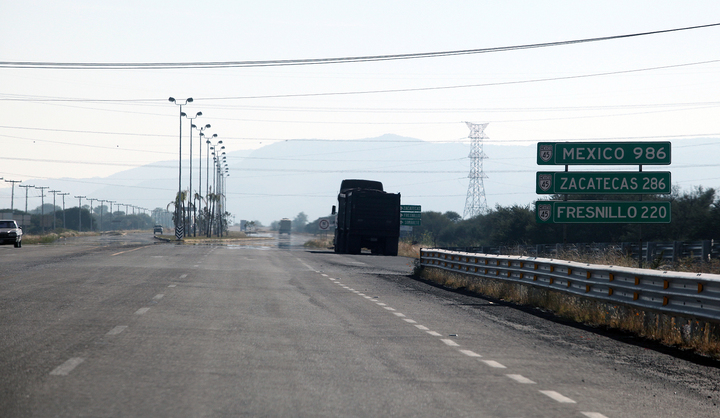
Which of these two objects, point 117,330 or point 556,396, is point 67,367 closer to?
point 117,330

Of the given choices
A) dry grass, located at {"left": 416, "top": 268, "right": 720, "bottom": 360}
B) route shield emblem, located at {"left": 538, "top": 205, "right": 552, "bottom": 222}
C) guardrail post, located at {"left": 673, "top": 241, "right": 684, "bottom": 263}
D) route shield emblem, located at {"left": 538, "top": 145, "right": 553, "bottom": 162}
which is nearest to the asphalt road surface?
dry grass, located at {"left": 416, "top": 268, "right": 720, "bottom": 360}

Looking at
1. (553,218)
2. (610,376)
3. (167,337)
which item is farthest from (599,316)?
(553,218)

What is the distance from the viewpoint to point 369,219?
47.7 m

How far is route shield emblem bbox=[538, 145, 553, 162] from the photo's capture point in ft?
79.8

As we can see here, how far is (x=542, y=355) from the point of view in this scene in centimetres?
1041

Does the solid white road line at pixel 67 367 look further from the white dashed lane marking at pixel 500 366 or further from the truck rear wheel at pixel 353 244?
the truck rear wheel at pixel 353 244

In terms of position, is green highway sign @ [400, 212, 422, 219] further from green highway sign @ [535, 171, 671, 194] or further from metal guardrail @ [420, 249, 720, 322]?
metal guardrail @ [420, 249, 720, 322]

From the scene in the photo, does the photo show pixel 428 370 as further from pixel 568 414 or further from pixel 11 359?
pixel 11 359

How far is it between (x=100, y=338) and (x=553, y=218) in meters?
17.2

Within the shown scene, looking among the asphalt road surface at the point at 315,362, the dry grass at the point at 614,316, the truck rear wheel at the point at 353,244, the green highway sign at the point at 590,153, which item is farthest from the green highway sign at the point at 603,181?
the truck rear wheel at the point at 353,244

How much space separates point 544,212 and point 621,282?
10673 millimetres

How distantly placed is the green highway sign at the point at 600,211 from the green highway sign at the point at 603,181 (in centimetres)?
48

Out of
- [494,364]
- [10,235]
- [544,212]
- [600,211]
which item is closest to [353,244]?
[10,235]

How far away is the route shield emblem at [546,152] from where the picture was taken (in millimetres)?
24328
